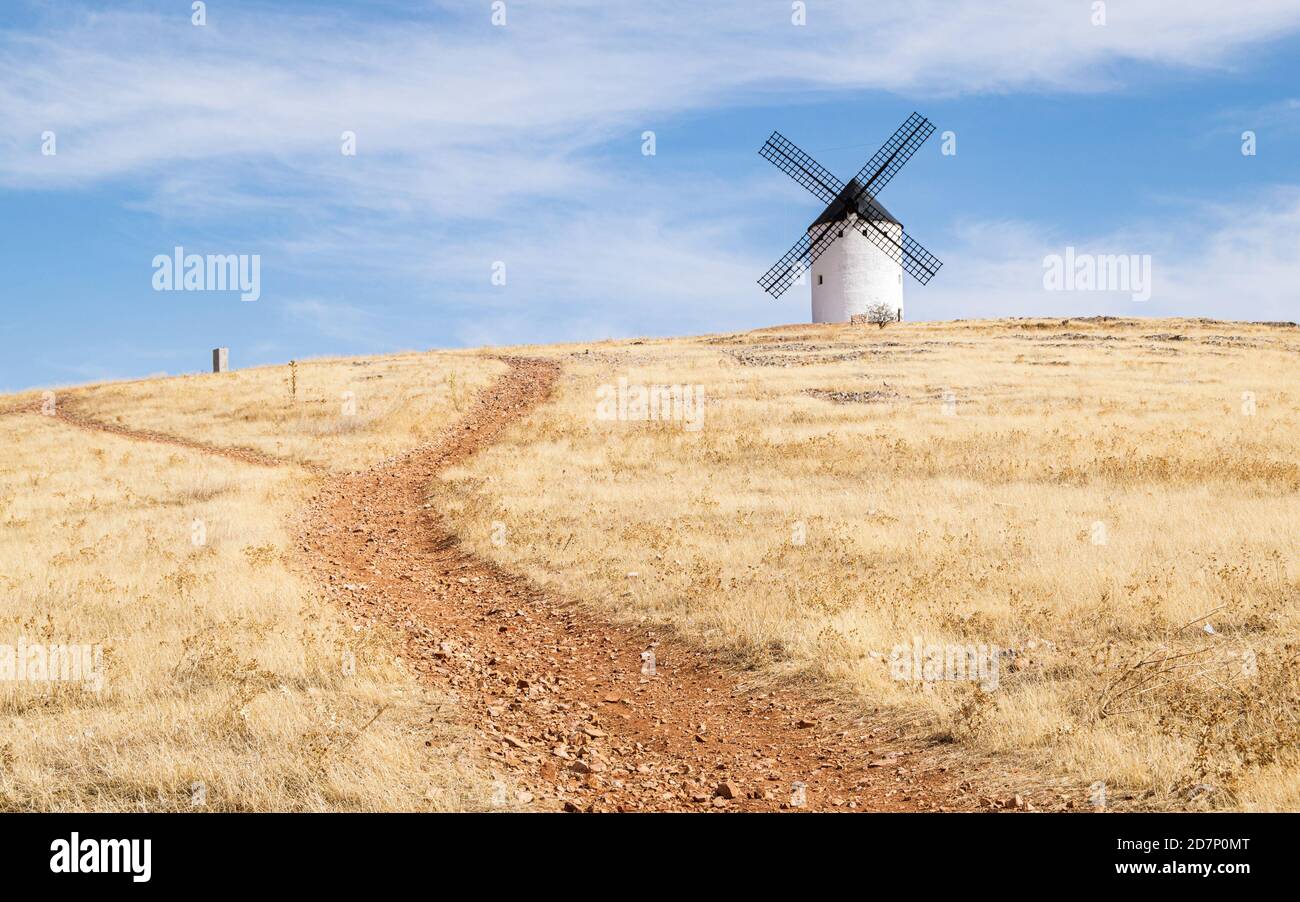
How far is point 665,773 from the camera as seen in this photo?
9.76 meters

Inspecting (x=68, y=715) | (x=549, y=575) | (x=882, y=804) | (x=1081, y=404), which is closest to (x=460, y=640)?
(x=549, y=575)

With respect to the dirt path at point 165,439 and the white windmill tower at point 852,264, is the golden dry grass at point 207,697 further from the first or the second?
the white windmill tower at point 852,264

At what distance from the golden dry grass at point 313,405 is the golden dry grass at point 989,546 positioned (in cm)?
490

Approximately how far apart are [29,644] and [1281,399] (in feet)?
118

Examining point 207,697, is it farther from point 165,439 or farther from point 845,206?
point 845,206

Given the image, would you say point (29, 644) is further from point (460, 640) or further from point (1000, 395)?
point (1000, 395)

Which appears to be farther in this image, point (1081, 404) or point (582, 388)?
point (582, 388)

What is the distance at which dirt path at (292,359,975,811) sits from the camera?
9180 millimetres

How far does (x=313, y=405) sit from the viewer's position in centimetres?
4000

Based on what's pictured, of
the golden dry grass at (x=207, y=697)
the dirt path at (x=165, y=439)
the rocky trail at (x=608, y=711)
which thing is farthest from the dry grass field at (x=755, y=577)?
the dirt path at (x=165, y=439)

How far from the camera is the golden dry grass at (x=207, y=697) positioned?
855 cm
